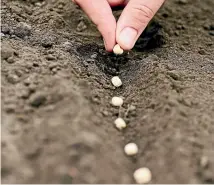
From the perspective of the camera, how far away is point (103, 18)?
1.70 m

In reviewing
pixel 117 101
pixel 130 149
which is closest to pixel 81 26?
pixel 117 101

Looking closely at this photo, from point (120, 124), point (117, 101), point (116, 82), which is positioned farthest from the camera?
point (116, 82)

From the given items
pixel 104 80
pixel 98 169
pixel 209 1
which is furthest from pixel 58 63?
pixel 209 1

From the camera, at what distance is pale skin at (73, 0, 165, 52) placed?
1.65 meters

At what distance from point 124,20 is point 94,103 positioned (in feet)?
1.42

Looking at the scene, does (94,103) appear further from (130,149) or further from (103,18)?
(103,18)

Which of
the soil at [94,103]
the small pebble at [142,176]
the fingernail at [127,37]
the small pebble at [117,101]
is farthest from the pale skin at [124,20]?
the small pebble at [142,176]

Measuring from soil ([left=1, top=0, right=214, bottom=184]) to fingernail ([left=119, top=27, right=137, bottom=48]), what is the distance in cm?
12

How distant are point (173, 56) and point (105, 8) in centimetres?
38

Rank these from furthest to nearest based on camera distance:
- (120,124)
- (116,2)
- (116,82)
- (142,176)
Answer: (116,2) < (116,82) < (120,124) < (142,176)

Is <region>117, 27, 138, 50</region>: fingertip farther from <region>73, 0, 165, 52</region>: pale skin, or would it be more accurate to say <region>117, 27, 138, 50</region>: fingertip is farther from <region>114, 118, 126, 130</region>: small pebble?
<region>114, 118, 126, 130</region>: small pebble

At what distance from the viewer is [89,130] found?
1254mm

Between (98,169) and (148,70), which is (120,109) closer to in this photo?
(148,70)

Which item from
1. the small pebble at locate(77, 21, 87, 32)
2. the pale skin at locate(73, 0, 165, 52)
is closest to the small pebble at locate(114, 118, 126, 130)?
the pale skin at locate(73, 0, 165, 52)
